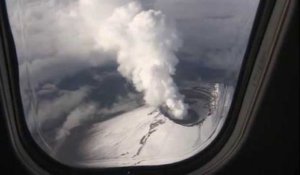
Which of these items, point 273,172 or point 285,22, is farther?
point 273,172

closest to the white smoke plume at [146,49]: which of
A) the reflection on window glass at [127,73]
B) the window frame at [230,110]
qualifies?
the reflection on window glass at [127,73]

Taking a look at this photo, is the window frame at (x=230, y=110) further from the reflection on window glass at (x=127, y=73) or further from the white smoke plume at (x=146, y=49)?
the white smoke plume at (x=146, y=49)

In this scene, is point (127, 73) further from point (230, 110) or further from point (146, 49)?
point (230, 110)

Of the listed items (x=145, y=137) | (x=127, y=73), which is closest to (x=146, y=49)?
(x=127, y=73)

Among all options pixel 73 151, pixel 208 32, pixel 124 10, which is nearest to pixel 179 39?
pixel 208 32

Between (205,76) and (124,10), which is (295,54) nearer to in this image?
(205,76)

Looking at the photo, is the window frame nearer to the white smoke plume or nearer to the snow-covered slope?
the snow-covered slope
